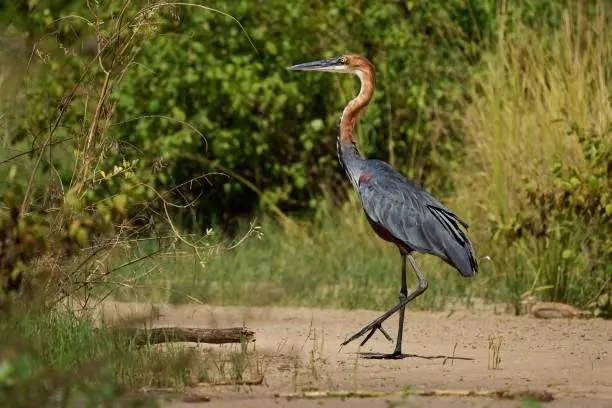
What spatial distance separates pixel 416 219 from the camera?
8.84 metres

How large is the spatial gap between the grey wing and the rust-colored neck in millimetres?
530

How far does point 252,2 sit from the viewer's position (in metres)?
14.0

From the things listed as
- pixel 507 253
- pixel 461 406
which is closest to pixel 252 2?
pixel 507 253

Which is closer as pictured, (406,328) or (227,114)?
(406,328)

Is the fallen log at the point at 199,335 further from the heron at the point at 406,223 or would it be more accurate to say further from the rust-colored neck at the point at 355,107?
the rust-colored neck at the point at 355,107

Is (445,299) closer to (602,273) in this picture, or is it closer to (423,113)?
(602,273)

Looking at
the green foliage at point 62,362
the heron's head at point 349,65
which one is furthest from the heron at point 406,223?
the green foliage at point 62,362

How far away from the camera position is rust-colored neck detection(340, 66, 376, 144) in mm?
9492

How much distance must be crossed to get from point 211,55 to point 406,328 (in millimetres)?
4407

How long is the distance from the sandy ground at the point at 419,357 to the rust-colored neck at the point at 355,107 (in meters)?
1.24

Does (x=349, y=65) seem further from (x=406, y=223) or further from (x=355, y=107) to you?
(x=406, y=223)

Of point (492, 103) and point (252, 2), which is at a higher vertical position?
point (252, 2)

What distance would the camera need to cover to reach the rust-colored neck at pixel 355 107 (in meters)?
9.49

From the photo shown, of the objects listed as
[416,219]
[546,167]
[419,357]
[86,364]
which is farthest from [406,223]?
[546,167]
